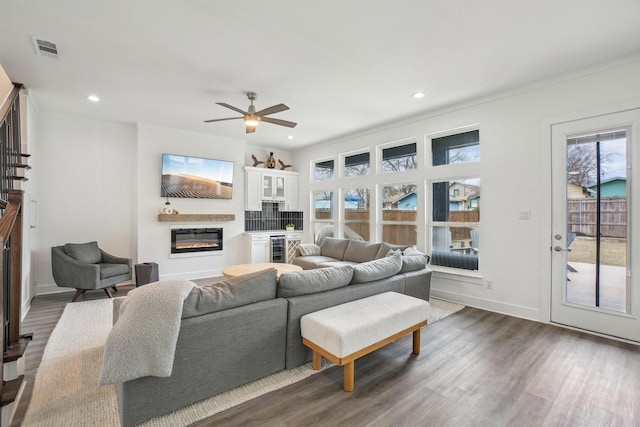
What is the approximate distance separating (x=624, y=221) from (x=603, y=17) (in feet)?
6.44

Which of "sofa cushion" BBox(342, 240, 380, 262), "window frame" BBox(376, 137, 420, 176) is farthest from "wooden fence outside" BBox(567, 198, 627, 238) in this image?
"sofa cushion" BBox(342, 240, 380, 262)

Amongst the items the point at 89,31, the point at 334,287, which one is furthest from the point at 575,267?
the point at 89,31

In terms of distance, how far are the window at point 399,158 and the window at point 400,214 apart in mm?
310

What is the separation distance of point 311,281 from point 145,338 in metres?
1.22

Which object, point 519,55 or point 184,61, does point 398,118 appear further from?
point 184,61

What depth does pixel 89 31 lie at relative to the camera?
102 inches

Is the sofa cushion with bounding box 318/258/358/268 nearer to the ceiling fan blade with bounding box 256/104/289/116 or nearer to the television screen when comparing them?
the ceiling fan blade with bounding box 256/104/289/116

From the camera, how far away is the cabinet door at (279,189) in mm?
6977

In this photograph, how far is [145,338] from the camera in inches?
66.3

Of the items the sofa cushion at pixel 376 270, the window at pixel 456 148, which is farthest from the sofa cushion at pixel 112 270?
the window at pixel 456 148

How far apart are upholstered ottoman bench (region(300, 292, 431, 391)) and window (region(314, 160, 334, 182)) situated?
4.27m

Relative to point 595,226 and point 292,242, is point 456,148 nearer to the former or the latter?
point 595,226

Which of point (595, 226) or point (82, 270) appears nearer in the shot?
point (595, 226)

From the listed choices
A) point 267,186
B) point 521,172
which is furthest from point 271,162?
point 521,172
